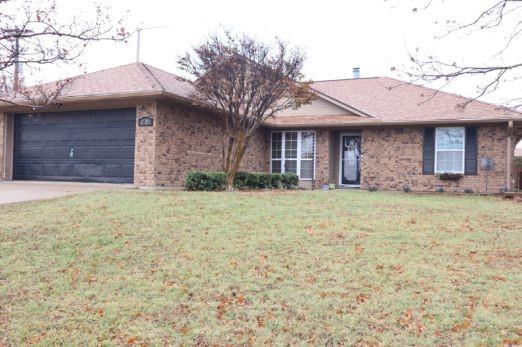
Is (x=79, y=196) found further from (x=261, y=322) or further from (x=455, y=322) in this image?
(x=455, y=322)

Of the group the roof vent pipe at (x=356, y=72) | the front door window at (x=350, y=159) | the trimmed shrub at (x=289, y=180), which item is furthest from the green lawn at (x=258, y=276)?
the roof vent pipe at (x=356, y=72)

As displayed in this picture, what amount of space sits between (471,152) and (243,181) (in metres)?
7.85

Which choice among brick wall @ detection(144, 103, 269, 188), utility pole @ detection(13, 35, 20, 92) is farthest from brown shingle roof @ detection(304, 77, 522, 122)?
utility pole @ detection(13, 35, 20, 92)

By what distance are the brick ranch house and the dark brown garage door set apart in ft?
0.11

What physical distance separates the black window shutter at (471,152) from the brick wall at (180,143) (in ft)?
27.9

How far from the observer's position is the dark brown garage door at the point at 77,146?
14.4 meters

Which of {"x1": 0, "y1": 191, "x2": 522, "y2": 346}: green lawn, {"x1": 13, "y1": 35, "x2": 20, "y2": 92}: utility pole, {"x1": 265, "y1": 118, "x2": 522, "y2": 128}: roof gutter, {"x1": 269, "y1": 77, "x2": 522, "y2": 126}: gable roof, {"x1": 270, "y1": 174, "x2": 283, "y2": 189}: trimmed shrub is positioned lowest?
{"x1": 0, "y1": 191, "x2": 522, "y2": 346}: green lawn

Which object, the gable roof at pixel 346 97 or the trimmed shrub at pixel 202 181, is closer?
the trimmed shrub at pixel 202 181

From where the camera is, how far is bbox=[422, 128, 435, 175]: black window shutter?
1673cm

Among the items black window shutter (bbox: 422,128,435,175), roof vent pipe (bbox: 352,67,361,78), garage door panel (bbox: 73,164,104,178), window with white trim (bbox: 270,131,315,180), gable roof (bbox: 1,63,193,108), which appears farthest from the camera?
roof vent pipe (bbox: 352,67,361,78)

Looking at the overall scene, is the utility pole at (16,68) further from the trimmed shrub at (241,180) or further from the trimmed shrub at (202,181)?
the trimmed shrub at (241,180)

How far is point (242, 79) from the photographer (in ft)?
44.4

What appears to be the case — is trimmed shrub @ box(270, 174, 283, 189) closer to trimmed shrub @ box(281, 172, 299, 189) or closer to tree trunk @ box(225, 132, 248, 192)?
trimmed shrub @ box(281, 172, 299, 189)

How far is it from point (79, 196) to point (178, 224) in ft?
14.4
